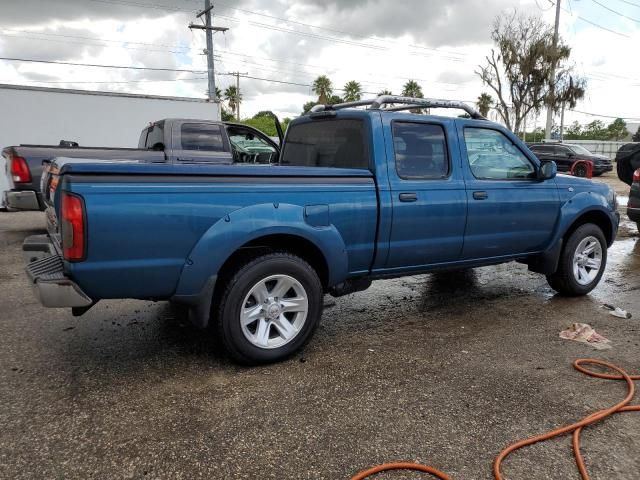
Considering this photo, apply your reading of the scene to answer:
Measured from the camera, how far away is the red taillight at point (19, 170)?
24.1ft

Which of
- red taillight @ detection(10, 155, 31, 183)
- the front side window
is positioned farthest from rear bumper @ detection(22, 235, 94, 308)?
red taillight @ detection(10, 155, 31, 183)

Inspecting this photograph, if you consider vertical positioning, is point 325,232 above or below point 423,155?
below

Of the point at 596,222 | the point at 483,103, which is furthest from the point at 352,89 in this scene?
the point at 596,222

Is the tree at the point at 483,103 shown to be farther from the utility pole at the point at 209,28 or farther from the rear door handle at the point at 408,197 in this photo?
the rear door handle at the point at 408,197

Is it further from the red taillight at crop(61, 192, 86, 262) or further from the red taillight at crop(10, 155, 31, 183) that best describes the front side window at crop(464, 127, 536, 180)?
the red taillight at crop(10, 155, 31, 183)

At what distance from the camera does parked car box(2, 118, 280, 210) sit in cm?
725

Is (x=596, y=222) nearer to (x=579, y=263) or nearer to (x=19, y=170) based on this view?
(x=579, y=263)

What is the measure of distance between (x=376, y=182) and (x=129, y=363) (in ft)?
7.30

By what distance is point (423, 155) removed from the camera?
4.17 m

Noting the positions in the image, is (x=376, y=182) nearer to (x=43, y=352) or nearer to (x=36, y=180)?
(x=43, y=352)

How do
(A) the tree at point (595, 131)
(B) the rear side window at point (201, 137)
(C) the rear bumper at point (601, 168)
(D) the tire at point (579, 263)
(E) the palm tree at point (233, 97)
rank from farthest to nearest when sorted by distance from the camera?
(A) the tree at point (595, 131) < (E) the palm tree at point (233, 97) < (C) the rear bumper at point (601, 168) < (B) the rear side window at point (201, 137) < (D) the tire at point (579, 263)

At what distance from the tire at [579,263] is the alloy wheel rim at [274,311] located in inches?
117

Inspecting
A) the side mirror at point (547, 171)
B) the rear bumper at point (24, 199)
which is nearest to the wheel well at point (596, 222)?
the side mirror at point (547, 171)

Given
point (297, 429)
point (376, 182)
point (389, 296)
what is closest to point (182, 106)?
point (389, 296)
